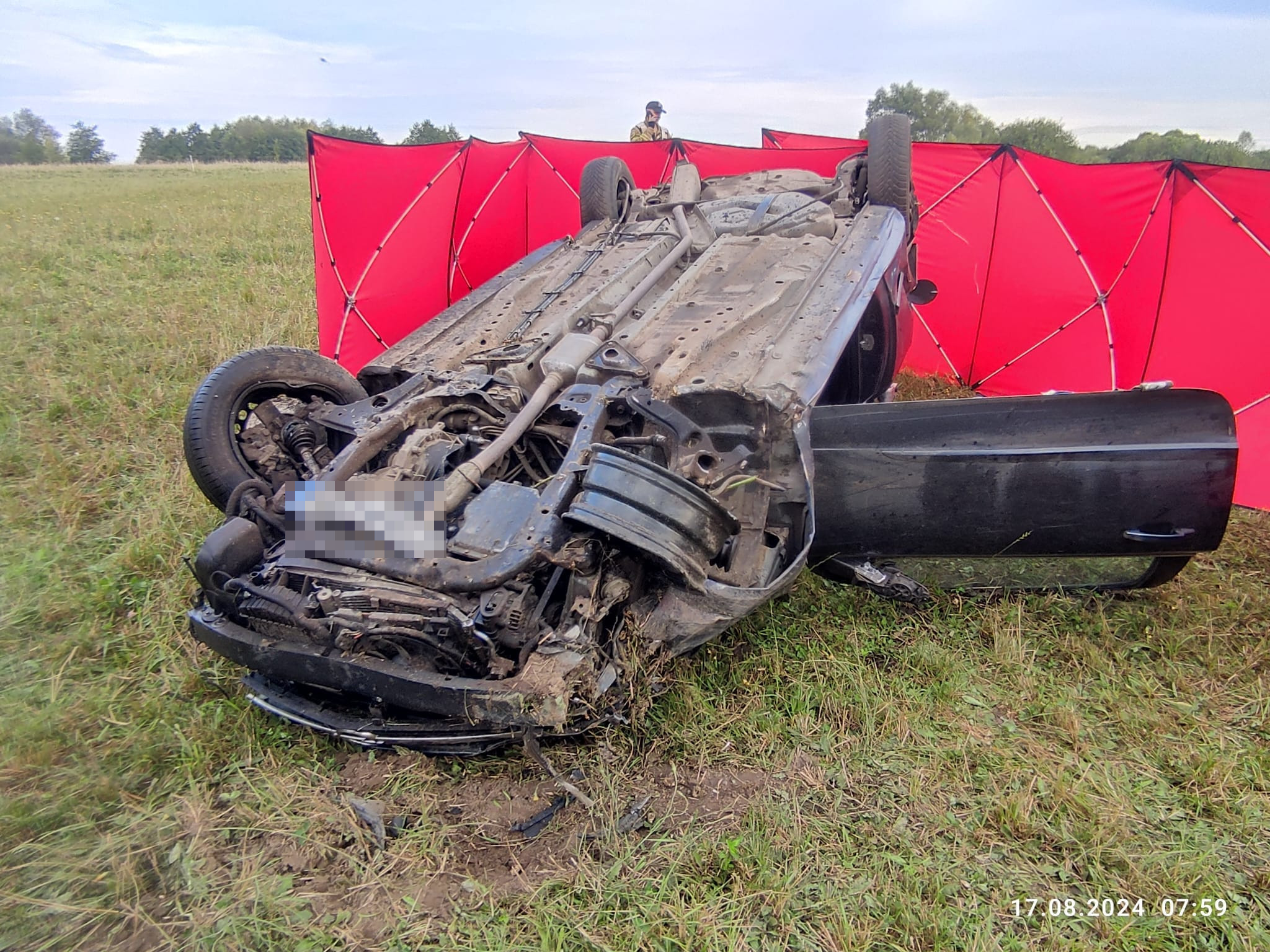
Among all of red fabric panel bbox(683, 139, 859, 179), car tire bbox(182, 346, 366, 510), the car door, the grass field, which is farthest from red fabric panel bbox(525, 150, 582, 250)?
the car door

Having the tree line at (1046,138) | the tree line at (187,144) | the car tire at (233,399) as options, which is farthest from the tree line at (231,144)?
A: the car tire at (233,399)

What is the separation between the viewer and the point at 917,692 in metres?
3.08

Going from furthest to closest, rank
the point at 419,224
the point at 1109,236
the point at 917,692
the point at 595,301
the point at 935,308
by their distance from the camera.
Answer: the point at 935,308 < the point at 419,224 < the point at 1109,236 < the point at 595,301 < the point at 917,692

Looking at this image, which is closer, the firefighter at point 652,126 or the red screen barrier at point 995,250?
the red screen barrier at point 995,250

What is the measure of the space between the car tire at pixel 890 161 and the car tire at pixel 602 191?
1.69 metres

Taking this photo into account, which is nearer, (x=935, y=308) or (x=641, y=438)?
(x=641, y=438)

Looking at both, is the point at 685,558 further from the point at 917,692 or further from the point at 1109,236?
the point at 1109,236

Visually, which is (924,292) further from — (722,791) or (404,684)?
(404,684)

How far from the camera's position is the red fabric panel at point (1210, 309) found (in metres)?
5.19

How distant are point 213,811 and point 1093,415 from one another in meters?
3.42

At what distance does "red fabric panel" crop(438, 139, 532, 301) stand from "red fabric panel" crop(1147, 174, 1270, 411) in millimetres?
5341

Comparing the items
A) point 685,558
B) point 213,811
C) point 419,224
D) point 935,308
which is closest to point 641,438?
point 685,558

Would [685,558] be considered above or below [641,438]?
below

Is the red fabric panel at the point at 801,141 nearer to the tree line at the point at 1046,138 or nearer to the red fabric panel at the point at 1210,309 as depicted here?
the red fabric panel at the point at 1210,309
